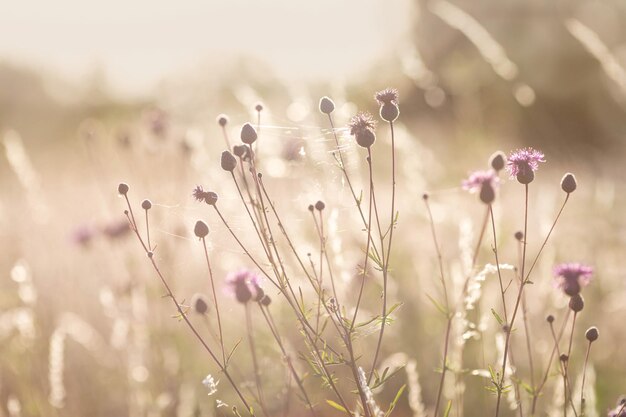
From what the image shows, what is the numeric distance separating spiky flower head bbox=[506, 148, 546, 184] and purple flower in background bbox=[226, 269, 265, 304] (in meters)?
0.57

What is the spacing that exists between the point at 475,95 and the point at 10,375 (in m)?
3.30

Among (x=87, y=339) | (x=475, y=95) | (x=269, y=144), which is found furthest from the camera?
(x=475, y=95)

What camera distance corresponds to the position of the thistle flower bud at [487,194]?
142cm

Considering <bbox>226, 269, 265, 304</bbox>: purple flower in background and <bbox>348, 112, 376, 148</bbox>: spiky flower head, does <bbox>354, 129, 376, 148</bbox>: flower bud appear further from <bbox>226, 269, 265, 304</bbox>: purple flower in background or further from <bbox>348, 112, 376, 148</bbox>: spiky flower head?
<bbox>226, 269, 265, 304</bbox>: purple flower in background

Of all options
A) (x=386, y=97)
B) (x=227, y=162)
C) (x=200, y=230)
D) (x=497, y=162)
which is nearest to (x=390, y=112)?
(x=386, y=97)

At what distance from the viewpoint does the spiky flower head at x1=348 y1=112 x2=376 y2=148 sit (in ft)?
4.69

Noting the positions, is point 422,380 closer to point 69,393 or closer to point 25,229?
point 69,393

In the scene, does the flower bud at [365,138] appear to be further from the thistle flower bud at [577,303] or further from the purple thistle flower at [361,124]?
the thistle flower bud at [577,303]

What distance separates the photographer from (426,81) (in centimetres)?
295

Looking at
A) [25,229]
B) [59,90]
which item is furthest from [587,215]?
[59,90]

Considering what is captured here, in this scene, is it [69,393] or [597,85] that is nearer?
[69,393]

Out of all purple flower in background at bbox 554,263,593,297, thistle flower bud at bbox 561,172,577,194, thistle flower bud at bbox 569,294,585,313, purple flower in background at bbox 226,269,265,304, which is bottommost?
thistle flower bud at bbox 569,294,585,313

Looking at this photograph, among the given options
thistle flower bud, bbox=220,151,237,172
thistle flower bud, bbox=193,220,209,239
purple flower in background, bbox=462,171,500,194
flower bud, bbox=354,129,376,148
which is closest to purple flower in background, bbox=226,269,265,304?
thistle flower bud, bbox=193,220,209,239

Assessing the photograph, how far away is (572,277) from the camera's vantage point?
141 cm
